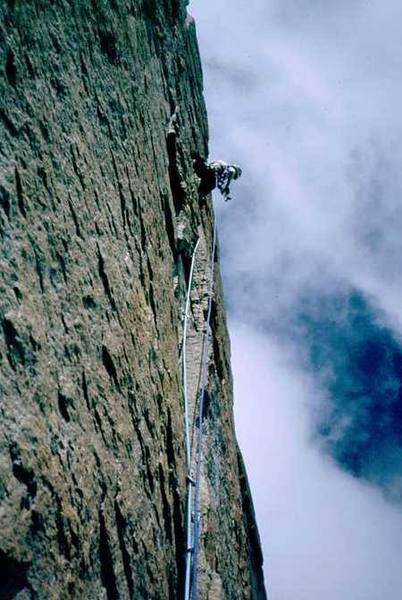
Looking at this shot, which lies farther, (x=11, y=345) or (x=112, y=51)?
(x=112, y=51)

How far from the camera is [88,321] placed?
2.39 m

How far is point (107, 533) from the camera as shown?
2.30 meters

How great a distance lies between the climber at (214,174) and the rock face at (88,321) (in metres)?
2.32

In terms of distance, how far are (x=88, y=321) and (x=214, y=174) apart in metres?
4.90

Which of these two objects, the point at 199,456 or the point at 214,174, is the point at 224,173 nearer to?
the point at 214,174

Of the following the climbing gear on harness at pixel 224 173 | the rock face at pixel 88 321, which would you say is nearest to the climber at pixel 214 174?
the climbing gear on harness at pixel 224 173

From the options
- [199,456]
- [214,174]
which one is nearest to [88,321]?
[199,456]

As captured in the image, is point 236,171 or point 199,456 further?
point 236,171

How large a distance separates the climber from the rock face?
2321mm

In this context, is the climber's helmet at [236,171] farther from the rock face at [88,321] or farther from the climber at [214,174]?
the rock face at [88,321]

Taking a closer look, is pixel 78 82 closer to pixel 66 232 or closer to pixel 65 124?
pixel 65 124

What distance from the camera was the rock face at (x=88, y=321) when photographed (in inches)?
71.2

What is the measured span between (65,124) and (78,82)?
0.39 m

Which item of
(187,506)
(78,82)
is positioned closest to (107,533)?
(187,506)
